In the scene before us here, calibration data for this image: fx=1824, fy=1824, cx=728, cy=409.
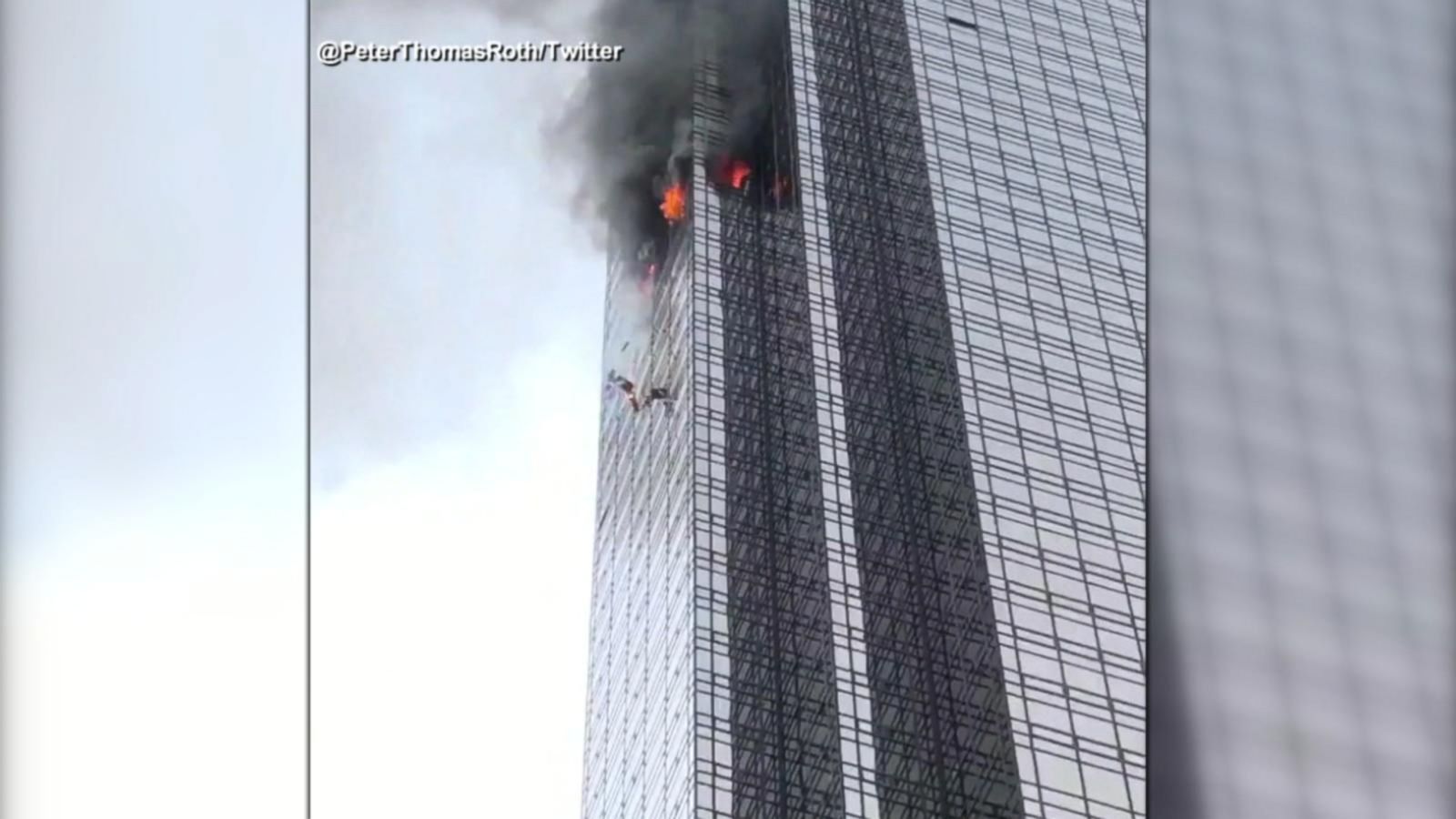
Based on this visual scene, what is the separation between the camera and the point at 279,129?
15.7 ft

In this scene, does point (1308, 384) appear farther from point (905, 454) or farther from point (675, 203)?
point (905, 454)

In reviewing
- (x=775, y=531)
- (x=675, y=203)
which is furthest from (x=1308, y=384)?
(x=775, y=531)

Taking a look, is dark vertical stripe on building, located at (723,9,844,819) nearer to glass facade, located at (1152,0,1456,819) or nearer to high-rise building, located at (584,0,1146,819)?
high-rise building, located at (584,0,1146,819)

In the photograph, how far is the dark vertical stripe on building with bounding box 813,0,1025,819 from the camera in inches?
586

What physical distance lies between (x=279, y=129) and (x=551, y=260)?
2039mm

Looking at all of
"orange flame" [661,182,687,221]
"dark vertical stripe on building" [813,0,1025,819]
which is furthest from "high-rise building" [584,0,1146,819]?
"orange flame" [661,182,687,221]

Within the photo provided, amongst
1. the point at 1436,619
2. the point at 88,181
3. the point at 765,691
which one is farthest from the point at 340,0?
the point at 765,691

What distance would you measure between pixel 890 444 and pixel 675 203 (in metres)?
3.36

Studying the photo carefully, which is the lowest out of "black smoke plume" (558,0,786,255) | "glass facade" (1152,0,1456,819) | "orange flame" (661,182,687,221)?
"glass facade" (1152,0,1456,819)

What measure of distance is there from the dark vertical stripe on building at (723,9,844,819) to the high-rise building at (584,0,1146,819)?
31mm

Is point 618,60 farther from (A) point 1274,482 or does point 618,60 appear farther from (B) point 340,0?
(A) point 1274,482

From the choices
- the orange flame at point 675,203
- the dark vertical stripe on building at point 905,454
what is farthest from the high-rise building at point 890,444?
the orange flame at point 675,203

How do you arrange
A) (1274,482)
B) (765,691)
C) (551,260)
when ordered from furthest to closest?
1. (765,691)
2. (551,260)
3. (1274,482)

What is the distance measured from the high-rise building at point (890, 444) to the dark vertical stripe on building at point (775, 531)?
0.10 ft
